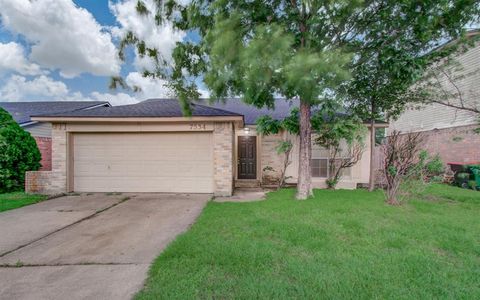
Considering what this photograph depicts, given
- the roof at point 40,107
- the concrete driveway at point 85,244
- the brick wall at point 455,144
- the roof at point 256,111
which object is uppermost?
the roof at point 40,107

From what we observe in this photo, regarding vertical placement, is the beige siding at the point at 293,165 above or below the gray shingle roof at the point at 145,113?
below

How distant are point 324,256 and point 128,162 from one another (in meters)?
6.60

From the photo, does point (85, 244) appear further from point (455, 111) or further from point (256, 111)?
point (455, 111)

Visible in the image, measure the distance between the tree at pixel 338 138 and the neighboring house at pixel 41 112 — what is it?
1211 cm

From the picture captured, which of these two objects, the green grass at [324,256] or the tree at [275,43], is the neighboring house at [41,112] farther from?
the green grass at [324,256]

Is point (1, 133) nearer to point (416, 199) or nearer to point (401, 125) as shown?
point (416, 199)

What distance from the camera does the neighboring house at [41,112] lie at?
10861 millimetres

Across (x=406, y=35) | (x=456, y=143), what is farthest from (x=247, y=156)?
(x=456, y=143)

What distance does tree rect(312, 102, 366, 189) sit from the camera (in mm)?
6656

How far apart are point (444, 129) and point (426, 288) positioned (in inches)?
484

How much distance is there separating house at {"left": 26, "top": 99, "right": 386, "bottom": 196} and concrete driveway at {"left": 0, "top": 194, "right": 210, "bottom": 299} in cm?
109

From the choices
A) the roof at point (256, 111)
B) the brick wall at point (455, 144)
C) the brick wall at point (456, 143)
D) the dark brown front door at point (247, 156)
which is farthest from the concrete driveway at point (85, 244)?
the brick wall at point (456, 143)

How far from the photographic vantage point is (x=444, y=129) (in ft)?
36.6

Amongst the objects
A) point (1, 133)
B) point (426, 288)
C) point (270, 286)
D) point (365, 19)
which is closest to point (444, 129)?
point (365, 19)
